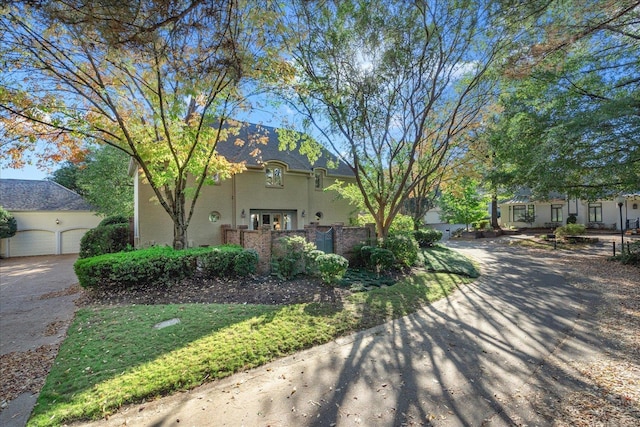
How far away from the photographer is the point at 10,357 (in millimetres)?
4465

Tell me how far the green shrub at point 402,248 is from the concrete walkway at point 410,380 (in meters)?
4.56

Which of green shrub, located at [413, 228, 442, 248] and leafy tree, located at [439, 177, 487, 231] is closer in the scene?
green shrub, located at [413, 228, 442, 248]

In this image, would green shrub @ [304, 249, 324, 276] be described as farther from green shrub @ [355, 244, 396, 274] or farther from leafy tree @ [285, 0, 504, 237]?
leafy tree @ [285, 0, 504, 237]

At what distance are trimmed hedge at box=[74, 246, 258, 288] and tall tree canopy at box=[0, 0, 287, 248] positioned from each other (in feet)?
6.33

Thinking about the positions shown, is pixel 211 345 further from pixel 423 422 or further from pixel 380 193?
pixel 380 193

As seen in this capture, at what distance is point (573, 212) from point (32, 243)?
147 ft

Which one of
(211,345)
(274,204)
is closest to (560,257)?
(274,204)

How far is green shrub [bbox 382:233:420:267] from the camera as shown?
10609mm

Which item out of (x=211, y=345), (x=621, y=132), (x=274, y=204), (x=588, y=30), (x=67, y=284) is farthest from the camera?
(x=274, y=204)

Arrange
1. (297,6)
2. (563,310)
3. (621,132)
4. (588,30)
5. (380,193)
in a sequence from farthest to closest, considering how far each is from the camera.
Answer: (380,193)
(621,132)
(297,6)
(588,30)
(563,310)

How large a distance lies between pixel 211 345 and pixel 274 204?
12105 mm

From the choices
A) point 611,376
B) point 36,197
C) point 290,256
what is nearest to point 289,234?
point 290,256

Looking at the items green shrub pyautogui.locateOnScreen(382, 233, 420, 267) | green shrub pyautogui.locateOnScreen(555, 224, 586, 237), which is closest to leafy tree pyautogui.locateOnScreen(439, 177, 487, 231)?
green shrub pyautogui.locateOnScreen(555, 224, 586, 237)

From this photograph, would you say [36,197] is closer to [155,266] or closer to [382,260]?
[155,266]
